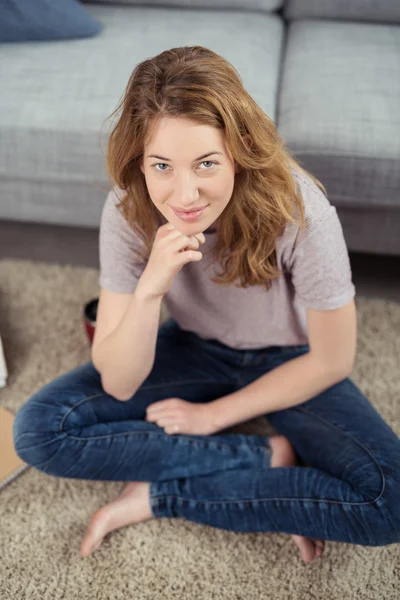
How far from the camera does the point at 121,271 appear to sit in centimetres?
118

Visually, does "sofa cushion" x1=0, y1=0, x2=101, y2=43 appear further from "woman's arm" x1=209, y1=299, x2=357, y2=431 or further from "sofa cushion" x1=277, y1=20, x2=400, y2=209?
"woman's arm" x1=209, y1=299, x2=357, y2=431

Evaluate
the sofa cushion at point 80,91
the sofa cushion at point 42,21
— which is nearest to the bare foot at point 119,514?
the sofa cushion at point 80,91

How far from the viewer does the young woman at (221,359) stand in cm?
95

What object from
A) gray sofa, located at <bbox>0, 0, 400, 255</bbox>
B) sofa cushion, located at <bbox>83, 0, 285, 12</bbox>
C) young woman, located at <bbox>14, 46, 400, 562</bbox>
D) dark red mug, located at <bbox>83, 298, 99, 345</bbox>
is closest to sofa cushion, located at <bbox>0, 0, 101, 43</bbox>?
gray sofa, located at <bbox>0, 0, 400, 255</bbox>

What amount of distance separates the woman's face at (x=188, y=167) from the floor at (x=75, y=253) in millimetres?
887

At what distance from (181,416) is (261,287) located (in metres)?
0.28

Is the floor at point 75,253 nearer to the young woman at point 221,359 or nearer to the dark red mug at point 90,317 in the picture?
the dark red mug at point 90,317

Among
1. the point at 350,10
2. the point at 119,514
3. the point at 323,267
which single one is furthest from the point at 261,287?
the point at 350,10

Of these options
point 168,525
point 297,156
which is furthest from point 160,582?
point 297,156

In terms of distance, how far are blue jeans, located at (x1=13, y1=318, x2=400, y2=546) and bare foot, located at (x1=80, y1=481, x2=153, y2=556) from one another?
0.8 inches

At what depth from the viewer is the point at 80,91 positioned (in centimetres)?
156

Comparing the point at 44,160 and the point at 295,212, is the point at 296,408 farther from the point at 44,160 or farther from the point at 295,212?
the point at 44,160

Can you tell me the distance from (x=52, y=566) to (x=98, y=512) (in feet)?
0.38

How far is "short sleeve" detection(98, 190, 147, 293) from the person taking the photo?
113 centimetres
